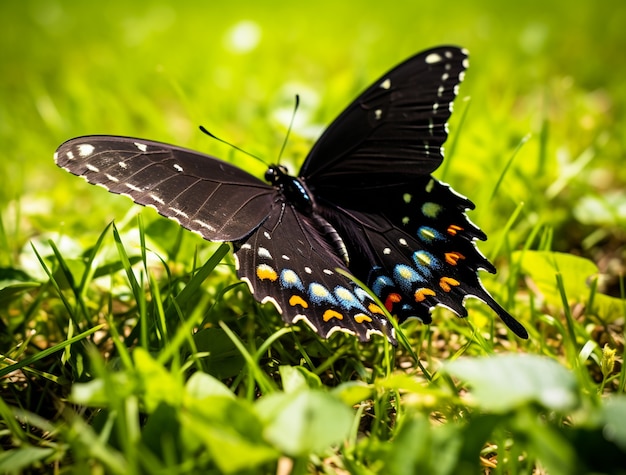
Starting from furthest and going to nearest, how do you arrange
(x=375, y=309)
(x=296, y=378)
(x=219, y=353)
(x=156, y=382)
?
(x=375, y=309) < (x=219, y=353) < (x=296, y=378) < (x=156, y=382)

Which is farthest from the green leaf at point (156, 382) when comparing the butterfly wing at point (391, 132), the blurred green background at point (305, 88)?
the blurred green background at point (305, 88)

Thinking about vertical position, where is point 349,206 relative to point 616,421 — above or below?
above

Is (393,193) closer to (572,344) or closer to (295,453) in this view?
(572,344)

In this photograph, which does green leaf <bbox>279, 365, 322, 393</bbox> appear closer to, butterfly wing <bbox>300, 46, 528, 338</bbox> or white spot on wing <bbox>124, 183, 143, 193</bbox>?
butterfly wing <bbox>300, 46, 528, 338</bbox>

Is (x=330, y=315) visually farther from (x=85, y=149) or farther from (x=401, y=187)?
(x=85, y=149)

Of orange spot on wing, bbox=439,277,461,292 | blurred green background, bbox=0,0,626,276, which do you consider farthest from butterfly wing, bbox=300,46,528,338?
blurred green background, bbox=0,0,626,276

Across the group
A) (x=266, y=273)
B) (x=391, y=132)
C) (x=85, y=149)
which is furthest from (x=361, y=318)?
(x=85, y=149)

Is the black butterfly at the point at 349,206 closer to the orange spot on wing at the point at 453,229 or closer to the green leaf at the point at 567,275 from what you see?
the orange spot on wing at the point at 453,229

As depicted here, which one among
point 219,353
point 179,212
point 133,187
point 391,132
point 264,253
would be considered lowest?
point 219,353

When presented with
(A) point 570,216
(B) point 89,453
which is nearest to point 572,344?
(A) point 570,216
